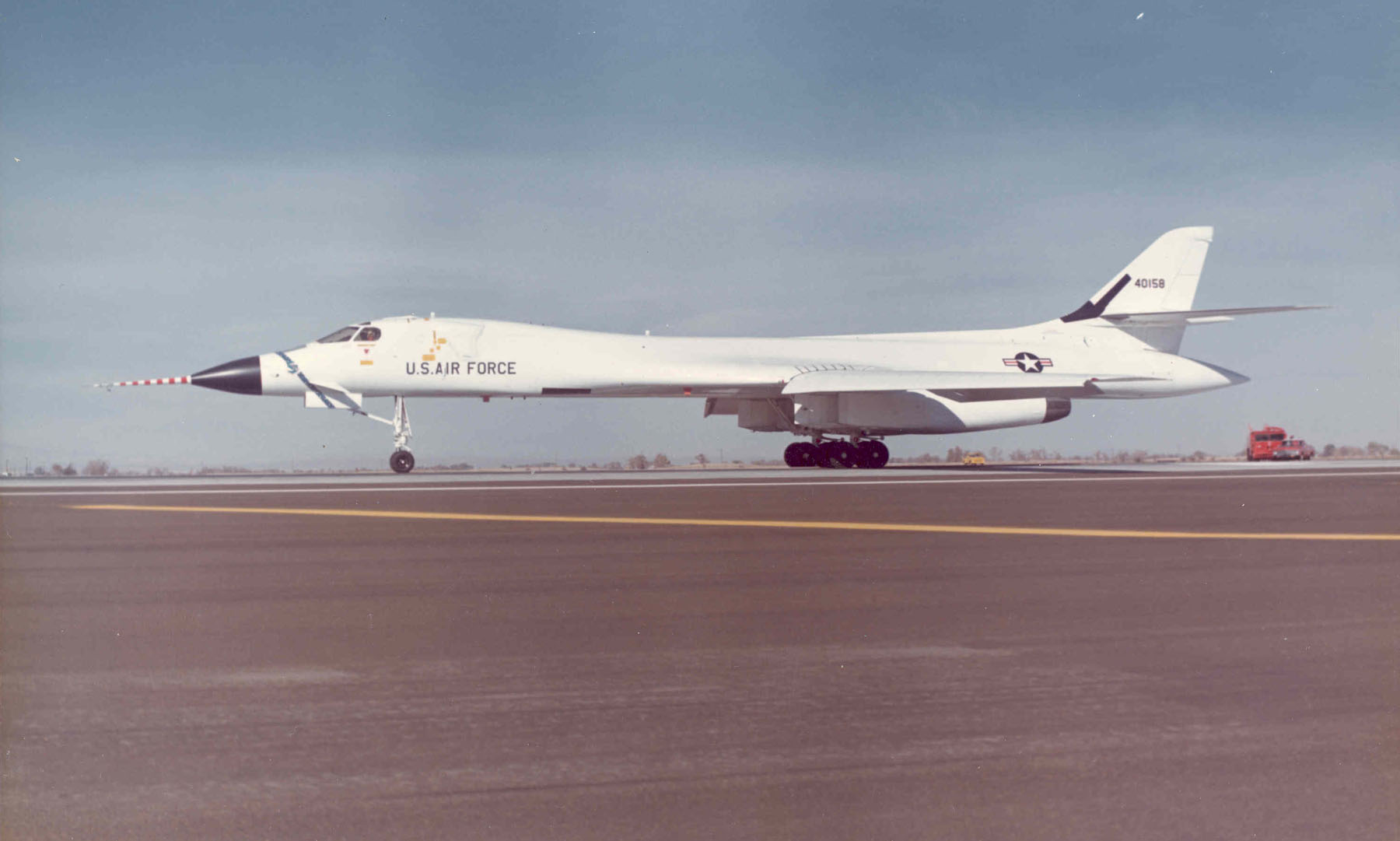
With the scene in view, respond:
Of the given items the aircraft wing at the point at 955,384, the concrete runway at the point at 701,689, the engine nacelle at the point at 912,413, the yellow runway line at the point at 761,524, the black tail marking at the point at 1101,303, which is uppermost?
the black tail marking at the point at 1101,303

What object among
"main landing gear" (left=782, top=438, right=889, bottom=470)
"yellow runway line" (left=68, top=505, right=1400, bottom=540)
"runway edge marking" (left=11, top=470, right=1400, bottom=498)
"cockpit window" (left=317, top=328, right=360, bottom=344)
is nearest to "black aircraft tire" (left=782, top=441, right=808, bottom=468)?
"main landing gear" (left=782, top=438, right=889, bottom=470)

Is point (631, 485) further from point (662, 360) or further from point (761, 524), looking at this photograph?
point (761, 524)

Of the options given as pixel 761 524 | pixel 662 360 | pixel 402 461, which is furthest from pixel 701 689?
pixel 662 360

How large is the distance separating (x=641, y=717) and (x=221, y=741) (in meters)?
1.43

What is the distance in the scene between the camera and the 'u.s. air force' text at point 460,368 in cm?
2508

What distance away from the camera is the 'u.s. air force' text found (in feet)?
82.3

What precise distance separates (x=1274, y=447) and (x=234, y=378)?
3119cm

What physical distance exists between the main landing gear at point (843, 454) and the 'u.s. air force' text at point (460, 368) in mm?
7529

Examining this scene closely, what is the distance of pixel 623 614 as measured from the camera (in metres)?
6.69

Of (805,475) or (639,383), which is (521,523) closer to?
(805,475)

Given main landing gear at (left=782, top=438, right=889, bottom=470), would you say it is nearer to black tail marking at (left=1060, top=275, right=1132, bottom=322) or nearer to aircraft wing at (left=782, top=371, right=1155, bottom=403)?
aircraft wing at (left=782, top=371, right=1155, bottom=403)

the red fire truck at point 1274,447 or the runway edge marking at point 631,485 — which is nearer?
the runway edge marking at point 631,485

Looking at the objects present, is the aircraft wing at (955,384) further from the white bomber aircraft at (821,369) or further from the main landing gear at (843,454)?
the main landing gear at (843,454)

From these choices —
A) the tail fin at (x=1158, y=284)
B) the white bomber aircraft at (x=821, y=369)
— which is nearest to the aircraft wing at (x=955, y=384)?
the white bomber aircraft at (x=821, y=369)
